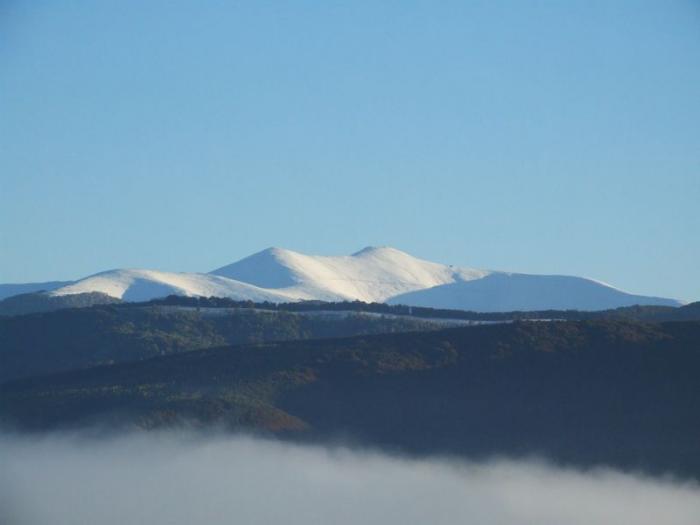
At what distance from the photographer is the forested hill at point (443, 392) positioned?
72125 millimetres

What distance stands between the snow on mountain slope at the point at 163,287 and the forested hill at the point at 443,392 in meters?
83.6

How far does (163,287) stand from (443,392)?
108 m

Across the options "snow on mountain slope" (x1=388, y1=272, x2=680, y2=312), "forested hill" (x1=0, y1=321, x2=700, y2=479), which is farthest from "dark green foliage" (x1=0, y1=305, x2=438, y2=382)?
"snow on mountain slope" (x1=388, y1=272, x2=680, y2=312)

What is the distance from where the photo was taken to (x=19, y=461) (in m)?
65.2

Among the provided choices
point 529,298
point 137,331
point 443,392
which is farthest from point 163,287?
point 443,392

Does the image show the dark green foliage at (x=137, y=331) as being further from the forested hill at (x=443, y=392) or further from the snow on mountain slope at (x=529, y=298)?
the snow on mountain slope at (x=529, y=298)

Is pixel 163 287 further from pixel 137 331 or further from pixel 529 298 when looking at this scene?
pixel 137 331

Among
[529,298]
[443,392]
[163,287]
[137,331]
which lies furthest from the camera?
[529,298]

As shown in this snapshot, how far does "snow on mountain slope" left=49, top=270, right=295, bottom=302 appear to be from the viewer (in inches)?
6944

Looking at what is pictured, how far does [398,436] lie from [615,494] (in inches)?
541

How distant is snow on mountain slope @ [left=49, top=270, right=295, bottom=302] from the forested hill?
274 feet

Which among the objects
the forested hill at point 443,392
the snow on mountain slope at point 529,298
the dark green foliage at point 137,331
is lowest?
the forested hill at point 443,392

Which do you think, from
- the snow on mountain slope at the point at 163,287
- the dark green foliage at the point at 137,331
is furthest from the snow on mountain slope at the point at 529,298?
the dark green foliage at the point at 137,331

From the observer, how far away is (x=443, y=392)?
7988 centimetres
